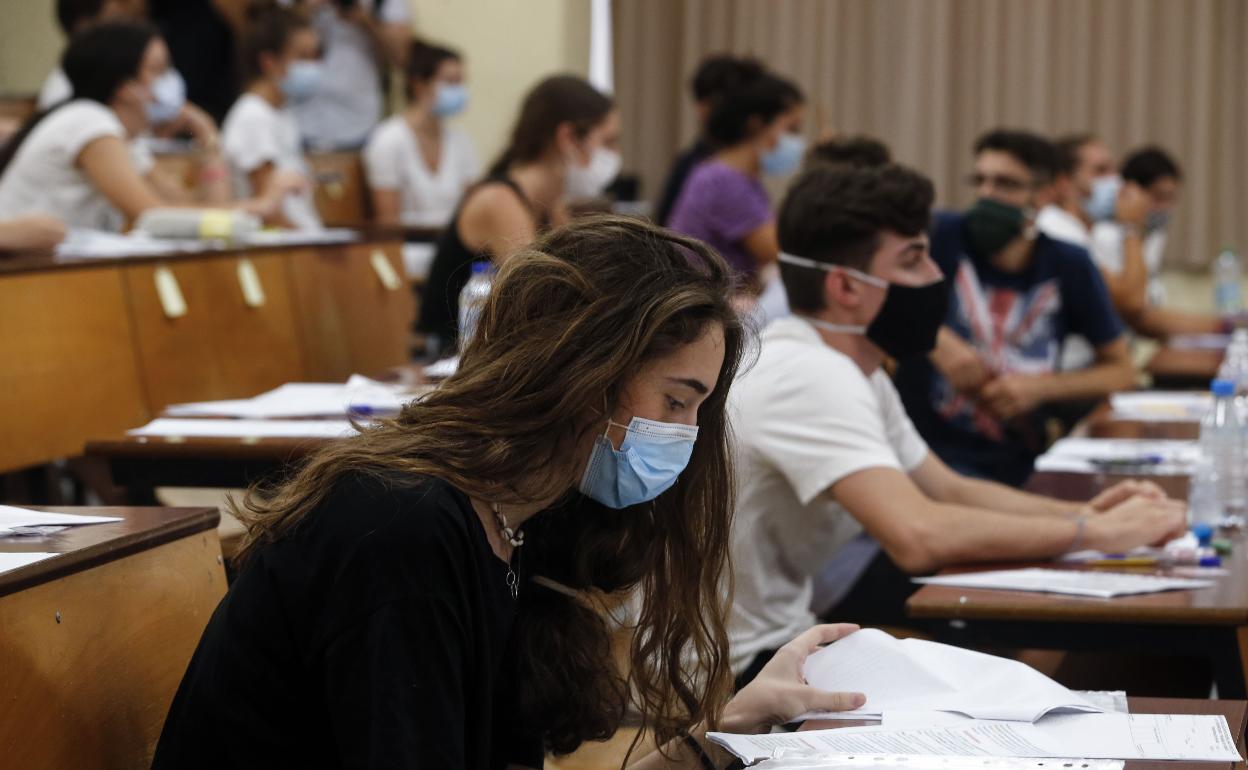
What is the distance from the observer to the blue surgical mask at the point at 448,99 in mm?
7160

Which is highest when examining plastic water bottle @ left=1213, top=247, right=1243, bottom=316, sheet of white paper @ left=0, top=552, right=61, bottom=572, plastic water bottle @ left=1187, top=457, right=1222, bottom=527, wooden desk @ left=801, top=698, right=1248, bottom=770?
sheet of white paper @ left=0, top=552, right=61, bottom=572

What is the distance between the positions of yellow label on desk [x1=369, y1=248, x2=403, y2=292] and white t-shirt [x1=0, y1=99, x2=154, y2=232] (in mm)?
703

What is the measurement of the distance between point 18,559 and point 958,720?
2.86 ft

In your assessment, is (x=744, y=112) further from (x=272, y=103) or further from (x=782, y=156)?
(x=272, y=103)

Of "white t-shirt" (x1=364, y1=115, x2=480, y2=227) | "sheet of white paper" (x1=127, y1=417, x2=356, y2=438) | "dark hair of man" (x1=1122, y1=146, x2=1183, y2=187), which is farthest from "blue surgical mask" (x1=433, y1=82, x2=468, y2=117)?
"sheet of white paper" (x1=127, y1=417, x2=356, y2=438)

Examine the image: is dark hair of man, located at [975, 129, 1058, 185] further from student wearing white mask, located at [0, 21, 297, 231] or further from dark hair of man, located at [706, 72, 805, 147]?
student wearing white mask, located at [0, 21, 297, 231]

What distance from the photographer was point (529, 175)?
449 centimetres

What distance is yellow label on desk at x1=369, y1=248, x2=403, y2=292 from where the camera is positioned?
445 centimetres

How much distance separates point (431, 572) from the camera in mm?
1234

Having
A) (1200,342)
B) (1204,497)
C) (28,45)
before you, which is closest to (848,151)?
(1204,497)

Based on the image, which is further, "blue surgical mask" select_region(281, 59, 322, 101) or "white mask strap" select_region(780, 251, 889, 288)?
"blue surgical mask" select_region(281, 59, 322, 101)

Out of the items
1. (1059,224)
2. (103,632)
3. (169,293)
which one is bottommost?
(1059,224)

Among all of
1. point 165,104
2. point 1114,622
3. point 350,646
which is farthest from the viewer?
point 165,104

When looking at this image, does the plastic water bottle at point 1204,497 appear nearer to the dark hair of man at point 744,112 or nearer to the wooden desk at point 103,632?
the wooden desk at point 103,632
